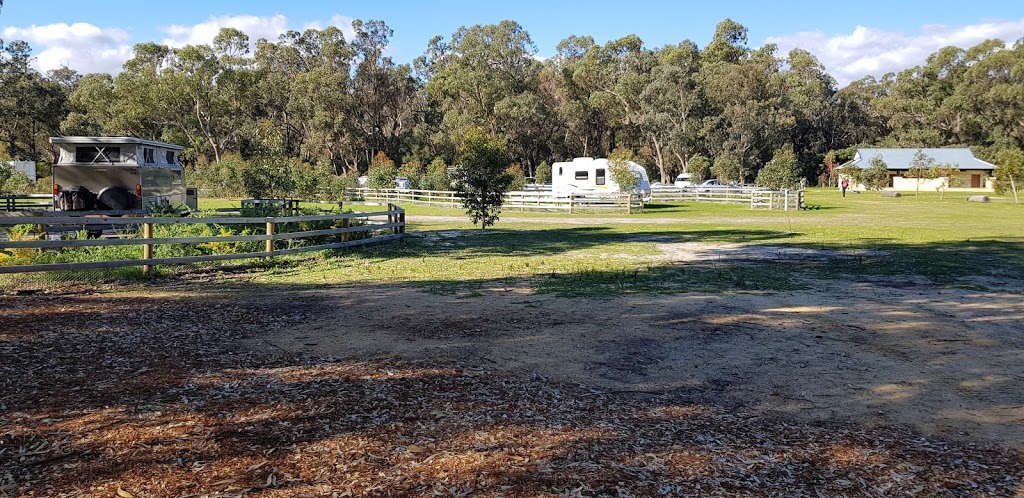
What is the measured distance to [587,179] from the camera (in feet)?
129

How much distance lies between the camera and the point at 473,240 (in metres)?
19.4

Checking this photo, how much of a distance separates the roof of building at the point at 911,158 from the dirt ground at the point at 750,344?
2498 inches

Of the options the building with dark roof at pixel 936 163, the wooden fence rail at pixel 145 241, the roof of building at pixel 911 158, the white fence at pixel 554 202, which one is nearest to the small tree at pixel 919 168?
the building with dark roof at pixel 936 163

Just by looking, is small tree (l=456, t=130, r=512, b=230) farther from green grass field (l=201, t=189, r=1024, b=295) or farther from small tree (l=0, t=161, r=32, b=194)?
small tree (l=0, t=161, r=32, b=194)

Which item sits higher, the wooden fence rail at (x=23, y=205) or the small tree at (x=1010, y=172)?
the small tree at (x=1010, y=172)

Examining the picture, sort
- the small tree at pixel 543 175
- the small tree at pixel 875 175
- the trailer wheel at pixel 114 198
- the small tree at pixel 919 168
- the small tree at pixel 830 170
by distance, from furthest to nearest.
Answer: the small tree at pixel 830 170, the small tree at pixel 543 175, the small tree at pixel 919 168, the small tree at pixel 875 175, the trailer wheel at pixel 114 198

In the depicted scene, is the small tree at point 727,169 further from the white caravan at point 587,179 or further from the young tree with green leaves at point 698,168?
the white caravan at point 587,179

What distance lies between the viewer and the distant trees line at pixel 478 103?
60125 mm

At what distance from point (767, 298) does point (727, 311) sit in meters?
1.35

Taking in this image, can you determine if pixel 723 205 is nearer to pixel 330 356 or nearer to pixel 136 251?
pixel 136 251

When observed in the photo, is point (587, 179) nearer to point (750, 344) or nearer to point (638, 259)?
point (638, 259)

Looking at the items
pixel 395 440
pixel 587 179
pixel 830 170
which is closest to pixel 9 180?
pixel 587 179

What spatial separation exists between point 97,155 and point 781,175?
33955mm

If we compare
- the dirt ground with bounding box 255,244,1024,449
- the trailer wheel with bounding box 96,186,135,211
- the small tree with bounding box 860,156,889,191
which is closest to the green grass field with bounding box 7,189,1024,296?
the dirt ground with bounding box 255,244,1024,449
